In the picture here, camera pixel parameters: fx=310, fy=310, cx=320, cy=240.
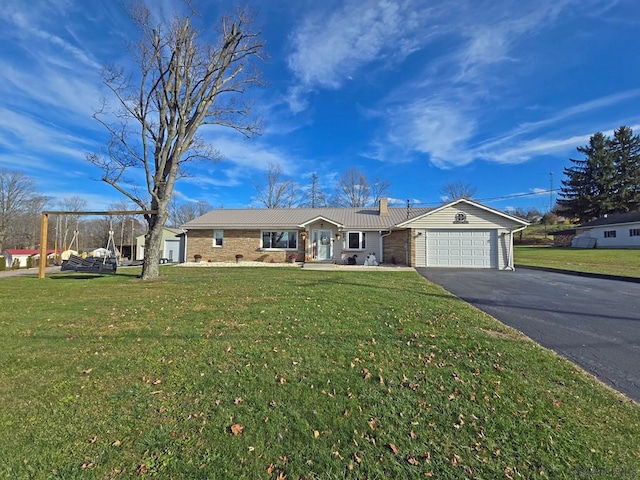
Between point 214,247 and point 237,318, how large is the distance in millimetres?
17308

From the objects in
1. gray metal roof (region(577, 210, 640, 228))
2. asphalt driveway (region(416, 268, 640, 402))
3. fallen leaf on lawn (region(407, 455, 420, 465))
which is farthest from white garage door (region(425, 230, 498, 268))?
gray metal roof (region(577, 210, 640, 228))

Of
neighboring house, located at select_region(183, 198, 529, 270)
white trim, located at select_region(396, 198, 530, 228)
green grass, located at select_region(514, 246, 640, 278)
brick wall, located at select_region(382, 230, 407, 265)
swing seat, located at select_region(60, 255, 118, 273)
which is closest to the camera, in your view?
swing seat, located at select_region(60, 255, 118, 273)

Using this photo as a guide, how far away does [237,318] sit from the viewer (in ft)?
19.4

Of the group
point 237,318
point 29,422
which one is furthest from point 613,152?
point 29,422

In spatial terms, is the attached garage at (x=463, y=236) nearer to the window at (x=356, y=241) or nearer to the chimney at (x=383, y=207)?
the window at (x=356, y=241)

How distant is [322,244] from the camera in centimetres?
2119

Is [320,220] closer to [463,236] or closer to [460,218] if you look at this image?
[460,218]

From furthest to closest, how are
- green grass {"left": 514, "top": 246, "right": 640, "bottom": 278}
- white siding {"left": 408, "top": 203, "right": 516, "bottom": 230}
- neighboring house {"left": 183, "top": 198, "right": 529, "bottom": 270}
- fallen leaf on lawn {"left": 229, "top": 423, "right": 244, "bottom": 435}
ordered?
neighboring house {"left": 183, "top": 198, "right": 529, "bottom": 270} < white siding {"left": 408, "top": 203, "right": 516, "bottom": 230} < green grass {"left": 514, "top": 246, "right": 640, "bottom": 278} < fallen leaf on lawn {"left": 229, "top": 423, "right": 244, "bottom": 435}

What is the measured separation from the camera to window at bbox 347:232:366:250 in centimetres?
2108

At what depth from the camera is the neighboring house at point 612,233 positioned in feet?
105

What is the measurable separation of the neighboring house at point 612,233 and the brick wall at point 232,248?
33925mm

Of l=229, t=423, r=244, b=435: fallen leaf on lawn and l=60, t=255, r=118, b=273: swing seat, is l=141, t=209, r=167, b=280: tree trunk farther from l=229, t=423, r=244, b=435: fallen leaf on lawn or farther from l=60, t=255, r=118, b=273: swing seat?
l=229, t=423, r=244, b=435: fallen leaf on lawn

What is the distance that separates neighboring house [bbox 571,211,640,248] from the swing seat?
143 feet

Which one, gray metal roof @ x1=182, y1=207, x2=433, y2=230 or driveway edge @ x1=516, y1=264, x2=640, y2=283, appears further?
gray metal roof @ x1=182, y1=207, x2=433, y2=230
